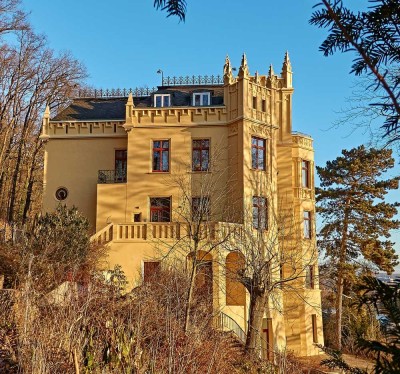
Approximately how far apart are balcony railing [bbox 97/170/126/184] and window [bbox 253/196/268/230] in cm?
685

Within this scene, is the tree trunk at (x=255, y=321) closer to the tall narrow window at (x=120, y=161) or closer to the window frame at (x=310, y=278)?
the window frame at (x=310, y=278)

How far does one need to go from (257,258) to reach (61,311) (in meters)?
10.0

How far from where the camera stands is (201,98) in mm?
27516

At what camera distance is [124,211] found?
2569cm

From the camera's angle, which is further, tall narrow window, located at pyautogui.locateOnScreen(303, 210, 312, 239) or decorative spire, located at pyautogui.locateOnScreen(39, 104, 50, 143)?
tall narrow window, located at pyautogui.locateOnScreen(303, 210, 312, 239)

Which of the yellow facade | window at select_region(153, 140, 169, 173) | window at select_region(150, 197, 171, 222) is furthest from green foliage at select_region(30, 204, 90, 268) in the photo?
window at select_region(153, 140, 169, 173)

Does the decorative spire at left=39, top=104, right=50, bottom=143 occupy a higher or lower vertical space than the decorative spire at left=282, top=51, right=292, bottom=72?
lower

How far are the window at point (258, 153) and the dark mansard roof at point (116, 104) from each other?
2.95 metres

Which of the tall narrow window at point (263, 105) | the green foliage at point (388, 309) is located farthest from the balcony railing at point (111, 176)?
the green foliage at point (388, 309)

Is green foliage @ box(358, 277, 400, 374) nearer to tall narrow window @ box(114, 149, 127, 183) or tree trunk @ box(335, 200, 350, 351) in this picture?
tall narrow window @ box(114, 149, 127, 183)

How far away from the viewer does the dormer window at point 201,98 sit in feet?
89.7

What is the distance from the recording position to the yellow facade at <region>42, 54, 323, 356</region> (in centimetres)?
2317

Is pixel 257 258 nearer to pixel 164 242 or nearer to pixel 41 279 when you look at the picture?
pixel 164 242

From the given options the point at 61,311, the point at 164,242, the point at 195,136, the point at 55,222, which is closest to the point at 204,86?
the point at 195,136
